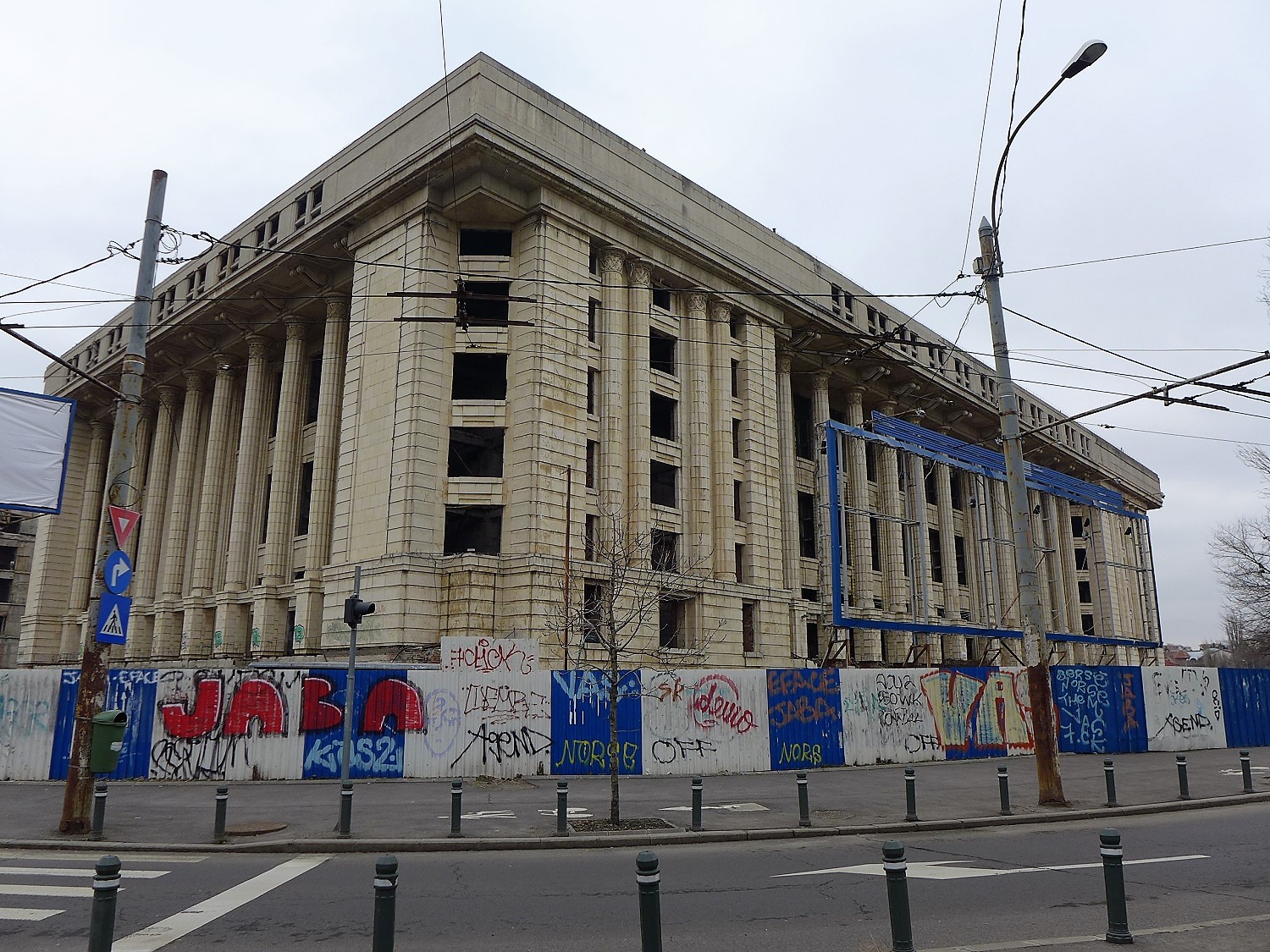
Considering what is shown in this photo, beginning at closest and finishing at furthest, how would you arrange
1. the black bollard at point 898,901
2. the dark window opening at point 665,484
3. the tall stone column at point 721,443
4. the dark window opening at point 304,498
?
the black bollard at point 898,901 < the dark window opening at point 665,484 < the tall stone column at point 721,443 < the dark window opening at point 304,498

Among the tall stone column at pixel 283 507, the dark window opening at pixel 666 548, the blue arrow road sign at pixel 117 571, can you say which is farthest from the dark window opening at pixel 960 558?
the blue arrow road sign at pixel 117 571

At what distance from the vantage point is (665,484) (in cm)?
3797

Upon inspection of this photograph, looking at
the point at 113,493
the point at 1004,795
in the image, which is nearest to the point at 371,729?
the point at 113,493

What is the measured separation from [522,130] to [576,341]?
829 centimetres

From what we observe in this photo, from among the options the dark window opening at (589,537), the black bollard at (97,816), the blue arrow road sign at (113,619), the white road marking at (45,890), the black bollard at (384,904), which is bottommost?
the white road marking at (45,890)

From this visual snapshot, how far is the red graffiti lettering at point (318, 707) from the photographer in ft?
67.9

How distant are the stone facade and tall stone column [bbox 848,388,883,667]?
22 cm

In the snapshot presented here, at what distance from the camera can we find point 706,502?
3762cm

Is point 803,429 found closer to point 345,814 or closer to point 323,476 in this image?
point 323,476

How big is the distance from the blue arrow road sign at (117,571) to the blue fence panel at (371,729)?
7.20 metres

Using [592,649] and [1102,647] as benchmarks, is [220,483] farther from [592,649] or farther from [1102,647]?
[1102,647]

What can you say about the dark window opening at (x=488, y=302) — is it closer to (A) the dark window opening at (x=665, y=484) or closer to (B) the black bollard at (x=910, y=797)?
(A) the dark window opening at (x=665, y=484)

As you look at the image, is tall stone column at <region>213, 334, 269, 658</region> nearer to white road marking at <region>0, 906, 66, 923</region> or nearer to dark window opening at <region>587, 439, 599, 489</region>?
A: dark window opening at <region>587, 439, 599, 489</region>

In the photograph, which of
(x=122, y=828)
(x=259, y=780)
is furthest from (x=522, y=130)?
(x=122, y=828)
